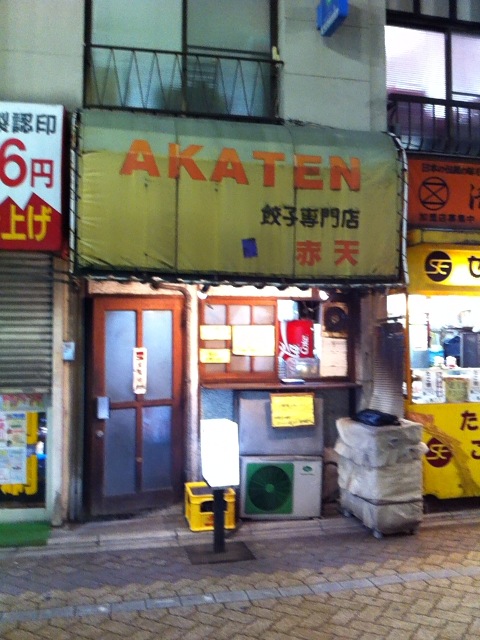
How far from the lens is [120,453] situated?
24.2 feet

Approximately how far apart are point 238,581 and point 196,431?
2.33m

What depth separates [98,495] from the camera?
7.21 m

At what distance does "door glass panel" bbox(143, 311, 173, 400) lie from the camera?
758 cm

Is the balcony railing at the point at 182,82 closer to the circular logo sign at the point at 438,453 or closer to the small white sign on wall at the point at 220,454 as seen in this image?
the small white sign on wall at the point at 220,454

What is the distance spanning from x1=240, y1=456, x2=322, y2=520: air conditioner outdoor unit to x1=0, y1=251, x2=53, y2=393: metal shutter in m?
2.70

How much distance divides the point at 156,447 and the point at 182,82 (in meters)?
4.84

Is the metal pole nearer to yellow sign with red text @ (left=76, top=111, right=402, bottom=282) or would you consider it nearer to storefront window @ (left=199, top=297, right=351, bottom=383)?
storefront window @ (left=199, top=297, right=351, bottom=383)

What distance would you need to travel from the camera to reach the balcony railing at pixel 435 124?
8.52 metres

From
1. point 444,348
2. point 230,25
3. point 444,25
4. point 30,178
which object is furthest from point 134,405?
point 444,25

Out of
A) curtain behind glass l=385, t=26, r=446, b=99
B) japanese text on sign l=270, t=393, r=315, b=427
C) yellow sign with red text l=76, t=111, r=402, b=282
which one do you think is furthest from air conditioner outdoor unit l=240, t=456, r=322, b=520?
curtain behind glass l=385, t=26, r=446, b=99

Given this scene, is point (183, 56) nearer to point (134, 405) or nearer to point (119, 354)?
Result: point (119, 354)

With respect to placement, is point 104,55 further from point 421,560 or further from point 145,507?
point 421,560

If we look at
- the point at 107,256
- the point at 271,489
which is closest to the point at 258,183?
the point at 107,256

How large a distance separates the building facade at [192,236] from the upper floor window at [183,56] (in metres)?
0.03
